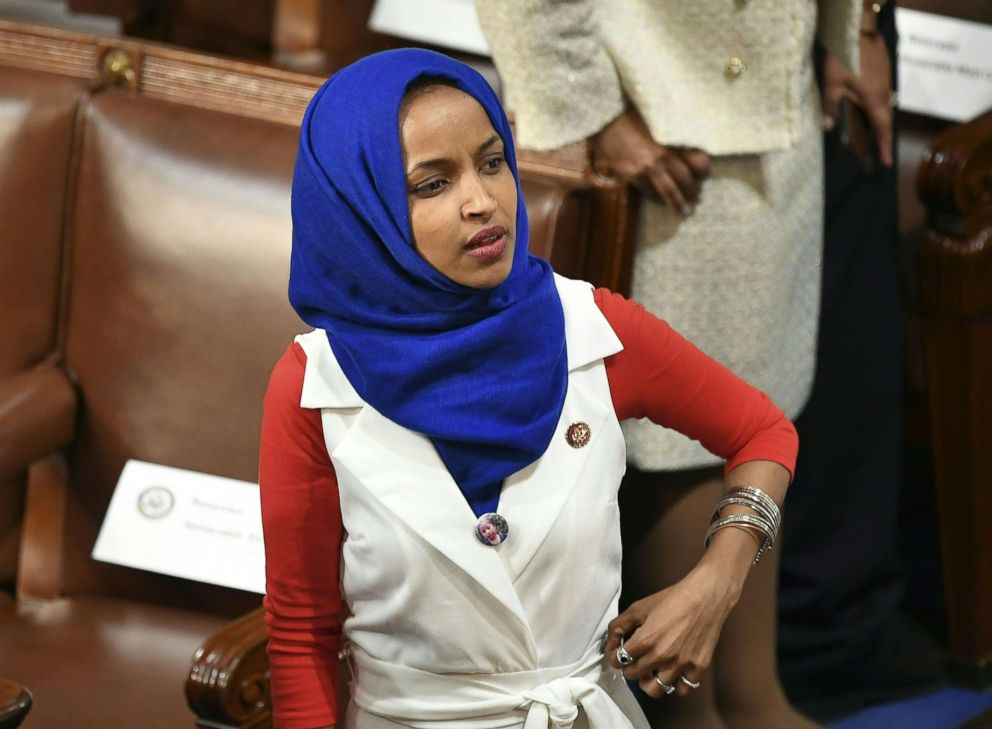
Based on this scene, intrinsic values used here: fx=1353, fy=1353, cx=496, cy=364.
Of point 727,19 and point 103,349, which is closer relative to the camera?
point 727,19

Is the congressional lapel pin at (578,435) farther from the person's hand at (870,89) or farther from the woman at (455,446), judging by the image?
the person's hand at (870,89)

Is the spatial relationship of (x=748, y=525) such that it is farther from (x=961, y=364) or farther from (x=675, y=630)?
(x=961, y=364)

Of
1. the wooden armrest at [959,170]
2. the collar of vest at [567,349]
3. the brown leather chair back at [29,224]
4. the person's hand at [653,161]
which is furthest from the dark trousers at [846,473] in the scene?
the brown leather chair back at [29,224]

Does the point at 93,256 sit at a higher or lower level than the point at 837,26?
lower

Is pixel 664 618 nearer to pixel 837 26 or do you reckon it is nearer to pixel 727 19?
pixel 727 19

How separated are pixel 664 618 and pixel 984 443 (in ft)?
3.49

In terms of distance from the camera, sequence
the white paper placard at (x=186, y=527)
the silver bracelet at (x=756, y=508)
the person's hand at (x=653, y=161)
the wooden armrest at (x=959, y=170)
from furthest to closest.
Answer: the wooden armrest at (x=959, y=170)
the white paper placard at (x=186, y=527)
the person's hand at (x=653, y=161)
the silver bracelet at (x=756, y=508)

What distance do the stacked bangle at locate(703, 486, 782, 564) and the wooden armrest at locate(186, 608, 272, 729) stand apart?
0.47 m

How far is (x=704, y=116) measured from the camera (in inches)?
55.2

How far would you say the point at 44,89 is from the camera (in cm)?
Answer: 172

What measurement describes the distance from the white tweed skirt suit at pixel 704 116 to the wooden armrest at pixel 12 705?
25.6 inches

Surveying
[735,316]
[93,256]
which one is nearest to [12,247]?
[93,256]

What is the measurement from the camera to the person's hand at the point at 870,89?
1586 mm

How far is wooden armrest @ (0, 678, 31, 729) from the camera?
1.08 m
